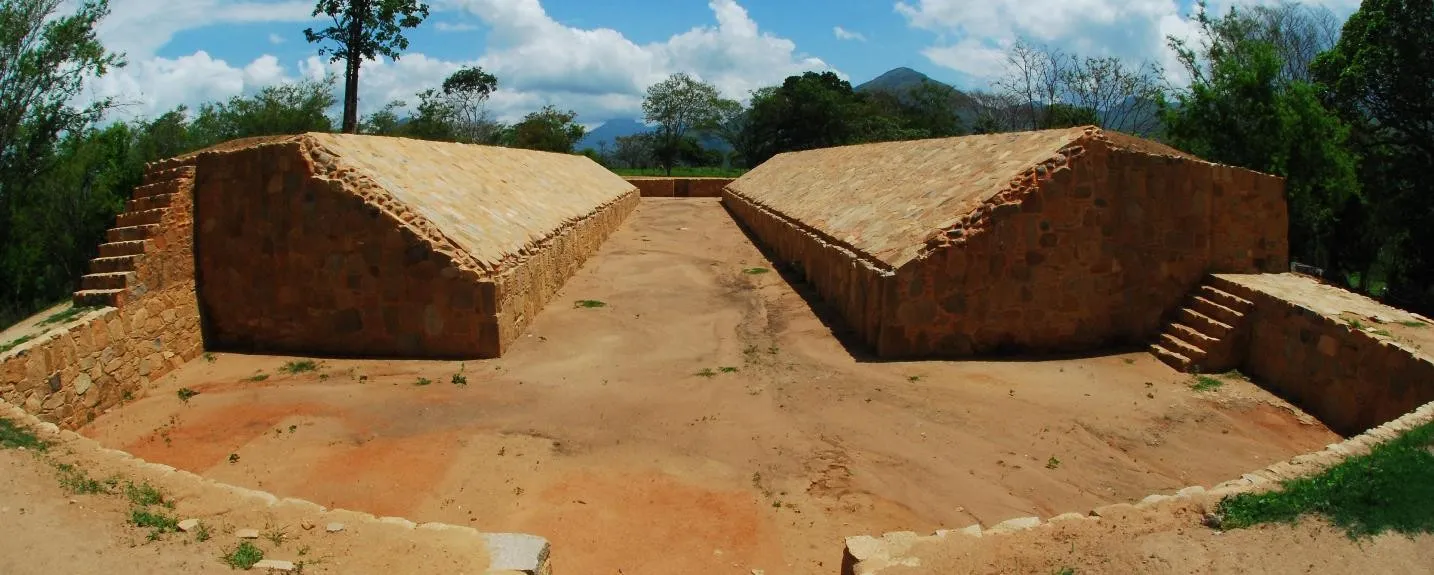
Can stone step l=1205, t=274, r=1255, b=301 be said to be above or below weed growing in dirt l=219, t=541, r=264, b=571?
above

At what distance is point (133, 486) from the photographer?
4.83 metres

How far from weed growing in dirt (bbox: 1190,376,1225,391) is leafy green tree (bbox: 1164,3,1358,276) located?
31.0 feet

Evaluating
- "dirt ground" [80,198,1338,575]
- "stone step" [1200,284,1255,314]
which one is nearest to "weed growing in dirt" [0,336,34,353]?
"dirt ground" [80,198,1338,575]

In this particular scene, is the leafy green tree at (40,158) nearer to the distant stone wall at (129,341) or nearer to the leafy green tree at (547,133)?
the distant stone wall at (129,341)

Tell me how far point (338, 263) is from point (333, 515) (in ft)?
17.4

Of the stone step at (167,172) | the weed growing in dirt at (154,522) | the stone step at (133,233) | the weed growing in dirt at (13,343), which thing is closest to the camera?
the weed growing in dirt at (154,522)

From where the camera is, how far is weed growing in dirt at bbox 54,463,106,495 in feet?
15.4

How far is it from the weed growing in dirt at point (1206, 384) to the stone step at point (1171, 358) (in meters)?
0.24

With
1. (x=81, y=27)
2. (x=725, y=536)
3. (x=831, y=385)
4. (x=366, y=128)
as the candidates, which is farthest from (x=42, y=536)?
(x=366, y=128)

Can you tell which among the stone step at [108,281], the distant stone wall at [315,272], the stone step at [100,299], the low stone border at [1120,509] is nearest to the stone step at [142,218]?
the distant stone wall at [315,272]

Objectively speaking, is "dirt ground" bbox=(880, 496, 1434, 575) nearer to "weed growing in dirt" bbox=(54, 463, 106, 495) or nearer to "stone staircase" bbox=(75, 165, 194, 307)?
"weed growing in dirt" bbox=(54, 463, 106, 495)

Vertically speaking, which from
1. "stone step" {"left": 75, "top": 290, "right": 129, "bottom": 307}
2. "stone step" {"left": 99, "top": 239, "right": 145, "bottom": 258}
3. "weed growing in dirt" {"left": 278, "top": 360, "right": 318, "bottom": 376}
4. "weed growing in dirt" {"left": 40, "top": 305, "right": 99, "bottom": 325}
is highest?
"stone step" {"left": 99, "top": 239, "right": 145, "bottom": 258}

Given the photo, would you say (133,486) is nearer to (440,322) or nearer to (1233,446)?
(440,322)

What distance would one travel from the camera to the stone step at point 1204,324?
30.2 feet
